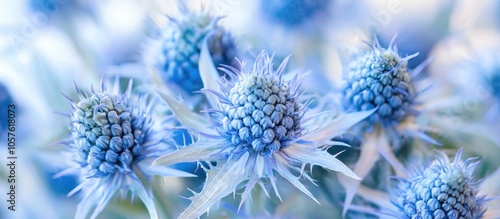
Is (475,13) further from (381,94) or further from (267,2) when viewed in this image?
(381,94)

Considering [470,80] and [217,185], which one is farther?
[470,80]

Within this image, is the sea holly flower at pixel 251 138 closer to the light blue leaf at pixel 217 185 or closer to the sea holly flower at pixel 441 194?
the light blue leaf at pixel 217 185

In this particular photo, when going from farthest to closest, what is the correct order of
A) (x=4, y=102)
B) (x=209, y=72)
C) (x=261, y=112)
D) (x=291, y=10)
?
(x=291, y=10) → (x=4, y=102) → (x=209, y=72) → (x=261, y=112)

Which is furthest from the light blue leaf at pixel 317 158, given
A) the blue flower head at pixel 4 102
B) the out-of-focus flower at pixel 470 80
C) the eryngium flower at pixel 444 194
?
the blue flower head at pixel 4 102

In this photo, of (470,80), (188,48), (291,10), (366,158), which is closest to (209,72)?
(188,48)

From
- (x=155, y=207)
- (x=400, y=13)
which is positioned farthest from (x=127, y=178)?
(x=400, y=13)

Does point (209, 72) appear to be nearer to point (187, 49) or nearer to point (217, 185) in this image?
point (187, 49)
